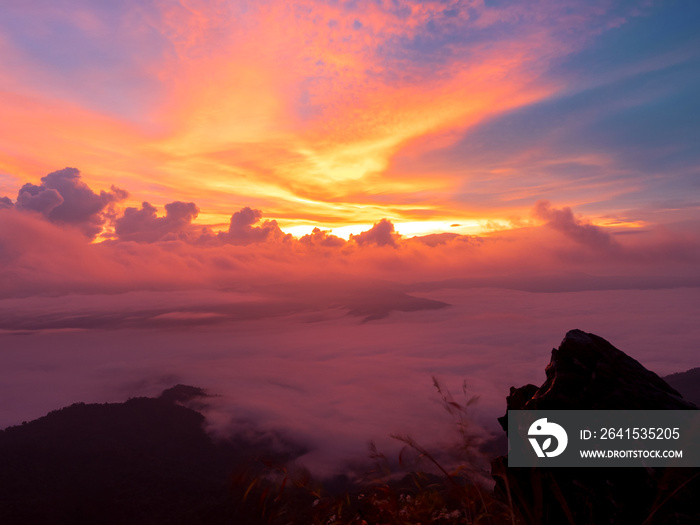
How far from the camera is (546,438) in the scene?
472 centimetres

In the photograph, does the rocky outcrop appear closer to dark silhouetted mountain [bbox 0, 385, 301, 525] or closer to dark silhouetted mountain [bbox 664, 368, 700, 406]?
dark silhouetted mountain [bbox 0, 385, 301, 525]

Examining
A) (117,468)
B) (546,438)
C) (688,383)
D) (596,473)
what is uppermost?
(546,438)

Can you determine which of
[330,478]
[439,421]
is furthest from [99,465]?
[439,421]

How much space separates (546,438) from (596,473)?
0.55m

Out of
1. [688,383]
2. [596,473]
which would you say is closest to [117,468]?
[596,473]

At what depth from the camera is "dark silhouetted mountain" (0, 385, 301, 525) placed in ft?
289

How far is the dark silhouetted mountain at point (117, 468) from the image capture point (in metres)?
88.2

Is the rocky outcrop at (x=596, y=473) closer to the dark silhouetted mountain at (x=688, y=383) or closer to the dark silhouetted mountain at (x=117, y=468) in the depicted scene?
the dark silhouetted mountain at (x=117, y=468)

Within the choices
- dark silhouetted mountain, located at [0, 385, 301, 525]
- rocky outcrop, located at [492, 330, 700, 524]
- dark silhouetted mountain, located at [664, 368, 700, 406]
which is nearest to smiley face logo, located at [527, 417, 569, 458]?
rocky outcrop, located at [492, 330, 700, 524]

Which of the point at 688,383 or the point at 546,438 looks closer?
the point at 546,438

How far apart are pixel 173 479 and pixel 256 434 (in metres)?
84.8

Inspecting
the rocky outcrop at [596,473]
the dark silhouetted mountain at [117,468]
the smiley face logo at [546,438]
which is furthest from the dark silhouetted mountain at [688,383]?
the smiley face logo at [546,438]

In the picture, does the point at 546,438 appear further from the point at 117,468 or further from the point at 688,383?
the point at 688,383

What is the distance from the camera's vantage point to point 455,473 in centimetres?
356
